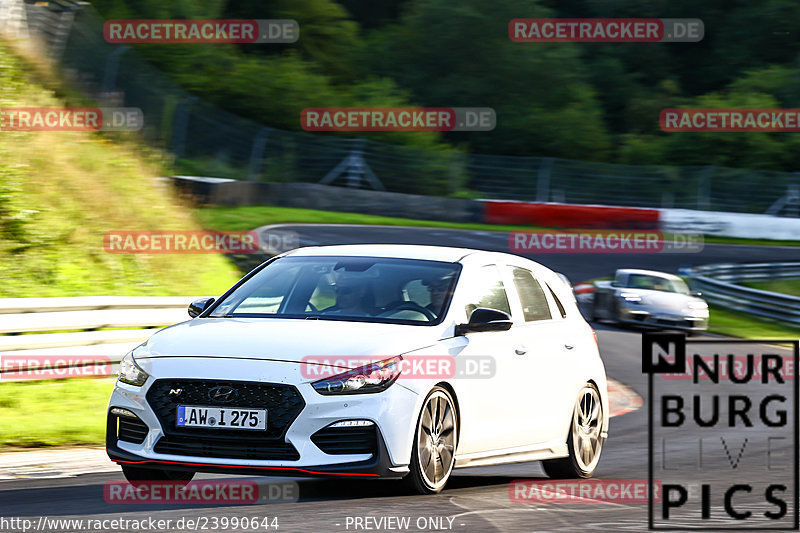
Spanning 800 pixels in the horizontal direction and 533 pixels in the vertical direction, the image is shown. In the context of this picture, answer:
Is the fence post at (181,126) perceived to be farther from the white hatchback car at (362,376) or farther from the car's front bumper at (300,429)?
the car's front bumper at (300,429)

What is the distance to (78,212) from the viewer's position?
15.9m

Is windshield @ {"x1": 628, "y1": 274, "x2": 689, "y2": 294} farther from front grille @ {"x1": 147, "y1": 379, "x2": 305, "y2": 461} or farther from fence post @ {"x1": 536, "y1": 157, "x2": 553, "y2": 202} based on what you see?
front grille @ {"x1": 147, "y1": 379, "x2": 305, "y2": 461}

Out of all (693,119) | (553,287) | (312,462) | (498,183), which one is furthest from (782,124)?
(312,462)

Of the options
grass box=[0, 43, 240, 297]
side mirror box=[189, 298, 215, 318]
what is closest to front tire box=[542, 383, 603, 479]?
side mirror box=[189, 298, 215, 318]

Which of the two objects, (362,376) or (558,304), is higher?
(558,304)

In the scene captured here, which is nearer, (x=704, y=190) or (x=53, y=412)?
(x=53, y=412)

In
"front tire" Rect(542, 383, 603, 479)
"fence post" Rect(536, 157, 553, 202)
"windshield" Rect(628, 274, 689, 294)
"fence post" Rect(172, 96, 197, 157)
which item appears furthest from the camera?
"fence post" Rect(536, 157, 553, 202)

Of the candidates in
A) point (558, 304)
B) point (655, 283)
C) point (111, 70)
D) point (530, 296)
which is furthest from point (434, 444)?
point (111, 70)

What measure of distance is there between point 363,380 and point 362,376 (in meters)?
0.02

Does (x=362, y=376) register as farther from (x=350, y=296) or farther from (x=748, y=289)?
(x=748, y=289)

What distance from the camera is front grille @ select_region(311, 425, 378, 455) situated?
6.86 m

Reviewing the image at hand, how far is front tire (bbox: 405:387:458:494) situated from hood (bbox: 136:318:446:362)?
1.15ft

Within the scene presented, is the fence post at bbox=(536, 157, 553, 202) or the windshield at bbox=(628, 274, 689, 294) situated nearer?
the windshield at bbox=(628, 274, 689, 294)

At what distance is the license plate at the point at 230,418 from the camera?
6836 millimetres
